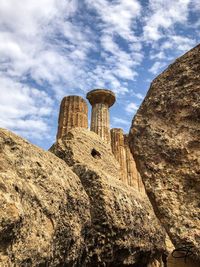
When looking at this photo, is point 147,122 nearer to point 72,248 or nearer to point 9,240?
point 72,248

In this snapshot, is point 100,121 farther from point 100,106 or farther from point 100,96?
point 100,96

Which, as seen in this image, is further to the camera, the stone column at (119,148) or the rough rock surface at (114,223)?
the stone column at (119,148)

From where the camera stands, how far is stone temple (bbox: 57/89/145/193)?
10891 millimetres

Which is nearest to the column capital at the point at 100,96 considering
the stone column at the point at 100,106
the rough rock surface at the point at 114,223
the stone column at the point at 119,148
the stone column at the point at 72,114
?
the stone column at the point at 100,106

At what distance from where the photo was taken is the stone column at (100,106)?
43.9 ft

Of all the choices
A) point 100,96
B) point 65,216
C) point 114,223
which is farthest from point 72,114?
point 65,216

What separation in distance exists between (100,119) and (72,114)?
282 cm

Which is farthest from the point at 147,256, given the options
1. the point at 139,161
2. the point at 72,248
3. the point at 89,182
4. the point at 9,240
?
the point at 9,240

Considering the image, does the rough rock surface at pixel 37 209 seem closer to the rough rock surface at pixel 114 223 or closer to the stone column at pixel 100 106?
the rough rock surface at pixel 114 223

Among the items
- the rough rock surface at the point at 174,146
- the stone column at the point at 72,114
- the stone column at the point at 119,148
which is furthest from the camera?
the stone column at the point at 119,148

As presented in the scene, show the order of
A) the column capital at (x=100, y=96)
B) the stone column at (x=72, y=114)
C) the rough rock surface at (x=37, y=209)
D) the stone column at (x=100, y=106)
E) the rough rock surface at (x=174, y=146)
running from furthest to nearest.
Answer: the column capital at (x=100, y=96) → the stone column at (x=100, y=106) → the stone column at (x=72, y=114) → the rough rock surface at (x=174, y=146) → the rough rock surface at (x=37, y=209)

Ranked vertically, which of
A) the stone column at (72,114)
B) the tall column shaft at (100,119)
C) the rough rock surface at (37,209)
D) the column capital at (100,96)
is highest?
the column capital at (100,96)

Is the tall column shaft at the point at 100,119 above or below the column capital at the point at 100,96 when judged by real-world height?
below

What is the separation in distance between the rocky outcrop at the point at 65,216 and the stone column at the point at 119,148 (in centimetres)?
1014
